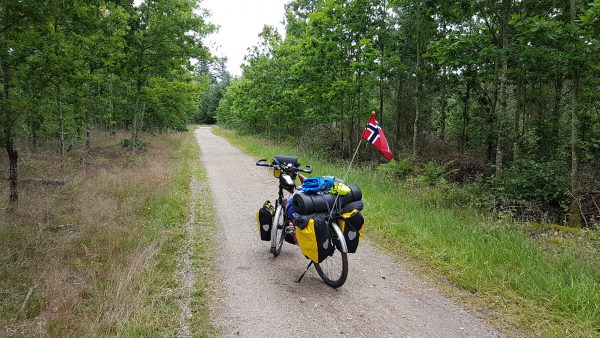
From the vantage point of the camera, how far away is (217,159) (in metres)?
18.0

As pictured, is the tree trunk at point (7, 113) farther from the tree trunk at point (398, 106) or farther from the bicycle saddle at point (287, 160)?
the tree trunk at point (398, 106)

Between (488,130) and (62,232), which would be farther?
(488,130)

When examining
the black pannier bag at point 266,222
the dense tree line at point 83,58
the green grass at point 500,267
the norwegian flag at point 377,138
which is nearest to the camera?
the green grass at point 500,267

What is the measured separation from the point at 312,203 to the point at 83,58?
8.00m

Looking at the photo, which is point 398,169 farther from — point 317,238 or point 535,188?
point 317,238

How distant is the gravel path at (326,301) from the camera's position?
12.3 feet

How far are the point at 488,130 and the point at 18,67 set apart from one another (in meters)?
14.7

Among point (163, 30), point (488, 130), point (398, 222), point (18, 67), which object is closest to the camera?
point (398, 222)

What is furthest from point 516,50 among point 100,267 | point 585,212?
point 100,267

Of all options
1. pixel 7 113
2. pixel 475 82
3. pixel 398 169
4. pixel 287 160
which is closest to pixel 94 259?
pixel 287 160

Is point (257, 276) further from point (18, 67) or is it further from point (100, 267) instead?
point (18, 67)

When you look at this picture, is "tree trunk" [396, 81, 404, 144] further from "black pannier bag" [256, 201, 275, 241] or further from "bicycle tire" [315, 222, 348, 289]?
"bicycle tire" [315, 222, 348, 289]

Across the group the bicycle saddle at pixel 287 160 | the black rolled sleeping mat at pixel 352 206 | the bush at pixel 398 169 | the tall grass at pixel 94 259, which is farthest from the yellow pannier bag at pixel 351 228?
the bush at pixel 398 169

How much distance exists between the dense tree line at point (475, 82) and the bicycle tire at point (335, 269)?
249 inches
